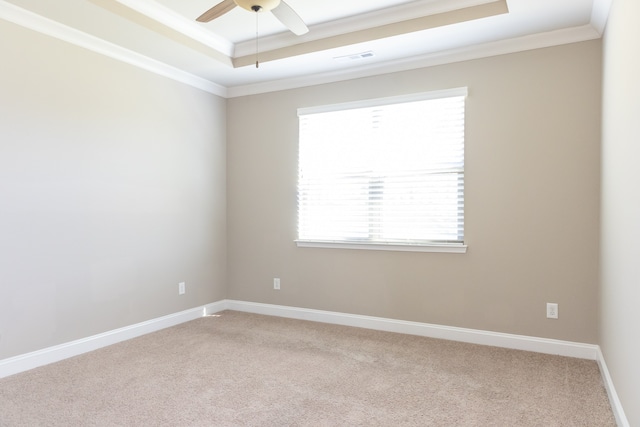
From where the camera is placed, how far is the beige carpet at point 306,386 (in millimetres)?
2342

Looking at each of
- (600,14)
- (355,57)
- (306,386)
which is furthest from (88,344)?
(600,14)

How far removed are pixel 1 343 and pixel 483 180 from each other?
12.5ft

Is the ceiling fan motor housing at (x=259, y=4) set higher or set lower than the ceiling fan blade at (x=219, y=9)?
lower

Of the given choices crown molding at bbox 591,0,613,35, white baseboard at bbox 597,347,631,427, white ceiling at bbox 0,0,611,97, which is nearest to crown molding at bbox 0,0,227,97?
white ceiling at bbox 0,0,611,97

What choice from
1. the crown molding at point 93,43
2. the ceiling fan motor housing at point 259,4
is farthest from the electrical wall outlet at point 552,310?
the crown molding at point 93,43

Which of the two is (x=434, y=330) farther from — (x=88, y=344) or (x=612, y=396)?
(x=88, y=344)

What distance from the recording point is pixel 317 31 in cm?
367

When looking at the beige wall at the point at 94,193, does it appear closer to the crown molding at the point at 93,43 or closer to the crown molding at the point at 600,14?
the crown molding at the point at 93,43

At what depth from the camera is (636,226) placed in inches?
75.8

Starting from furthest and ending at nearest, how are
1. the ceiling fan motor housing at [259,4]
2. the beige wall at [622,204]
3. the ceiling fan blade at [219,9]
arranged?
the ceiling fan blade at [219,9]
the ceiling fan motor housing at [259,4]
the beige wall at [622,204]

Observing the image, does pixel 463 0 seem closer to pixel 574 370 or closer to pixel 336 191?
pixel 336 191

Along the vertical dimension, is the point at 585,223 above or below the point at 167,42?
below

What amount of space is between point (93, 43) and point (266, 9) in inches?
74.1

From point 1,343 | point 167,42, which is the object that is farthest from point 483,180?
point 1,343
